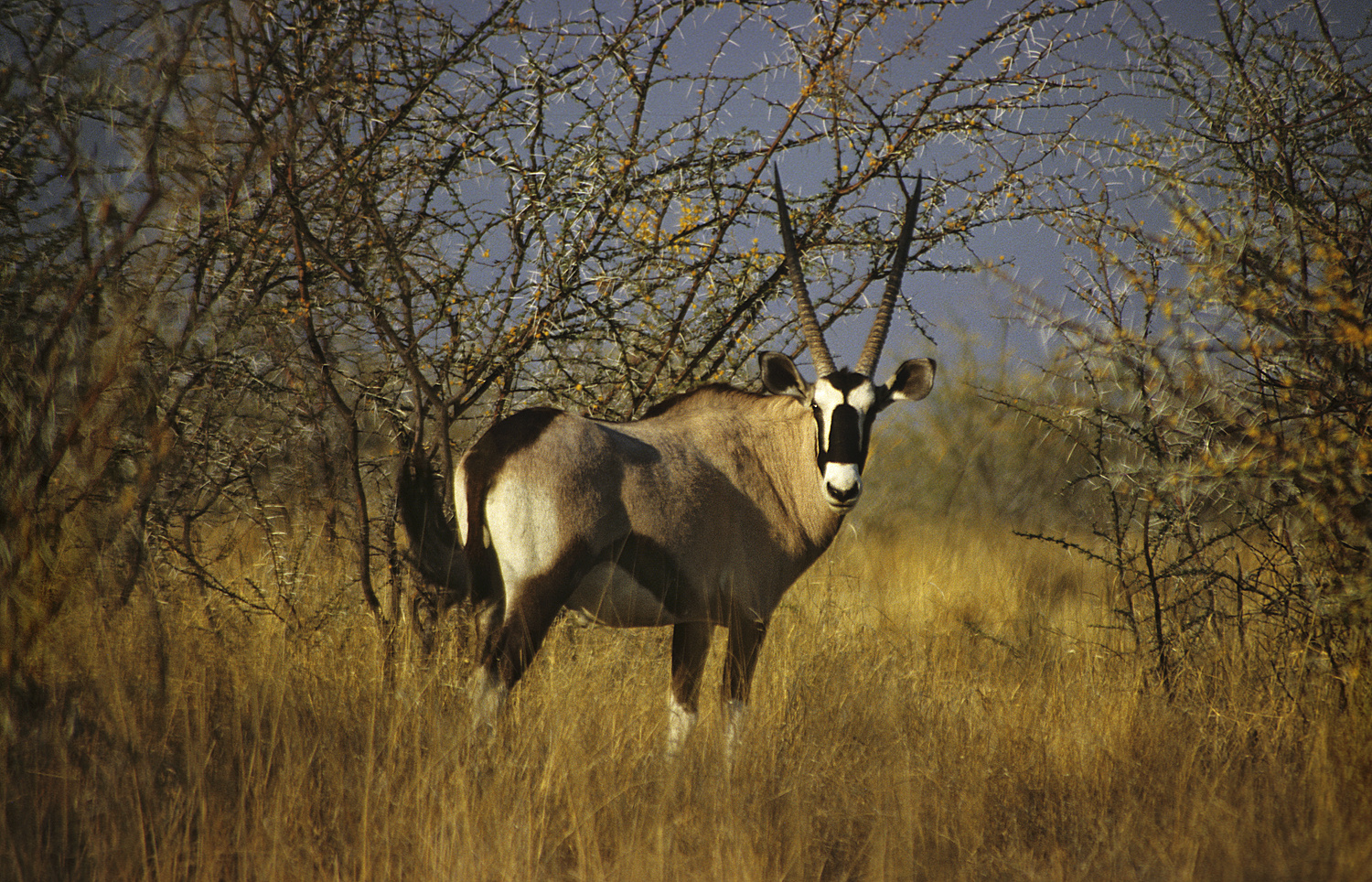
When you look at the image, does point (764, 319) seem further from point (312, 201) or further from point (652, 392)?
point (312, 201)

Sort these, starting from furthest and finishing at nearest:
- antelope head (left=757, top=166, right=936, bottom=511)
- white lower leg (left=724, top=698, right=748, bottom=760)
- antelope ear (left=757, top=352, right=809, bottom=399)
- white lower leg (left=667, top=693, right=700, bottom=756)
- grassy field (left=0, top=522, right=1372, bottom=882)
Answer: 1. antelope ear (left=757, top=352, right=809, bottom=399)
2. antelope head (left=757, top=166, right=936, bottom=511)
3. white lower leg (left=667, top=693, right=700, bottom=756)
4. white lower leg (left=724, top=698, right=748, bottom=760)
5. grassy field (left=0, top=522, right=1372, bottom=882)

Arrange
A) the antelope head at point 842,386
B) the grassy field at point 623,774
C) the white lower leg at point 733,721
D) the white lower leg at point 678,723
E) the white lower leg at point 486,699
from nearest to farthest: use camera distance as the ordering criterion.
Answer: the grassy field at point 623,774 → the white lower leg at point 486,699 → the white lower leg at point 733,721 → the white lower leg at point 678,723 → the antelope head at point 842,386

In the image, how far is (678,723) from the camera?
11.7 ft

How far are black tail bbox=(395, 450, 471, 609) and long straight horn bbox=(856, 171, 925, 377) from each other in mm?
2022

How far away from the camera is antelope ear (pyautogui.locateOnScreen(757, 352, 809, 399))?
4039mm

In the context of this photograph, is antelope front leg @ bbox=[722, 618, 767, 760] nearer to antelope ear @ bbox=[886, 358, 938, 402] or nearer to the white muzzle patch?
the white muzzle patch

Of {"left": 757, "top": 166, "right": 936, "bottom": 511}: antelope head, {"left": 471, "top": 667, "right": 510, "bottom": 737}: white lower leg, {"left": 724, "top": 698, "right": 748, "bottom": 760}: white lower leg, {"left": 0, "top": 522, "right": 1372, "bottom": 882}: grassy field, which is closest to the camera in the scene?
{"left": 0, "top": 522, "right": 1372, "bottom": 882}: grassy field

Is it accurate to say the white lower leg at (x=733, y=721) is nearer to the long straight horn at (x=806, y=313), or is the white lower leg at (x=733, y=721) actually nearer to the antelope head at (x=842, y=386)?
the antelope head at (x=842, y=386)

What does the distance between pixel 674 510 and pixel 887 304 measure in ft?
5.22

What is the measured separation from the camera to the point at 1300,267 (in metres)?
3.53

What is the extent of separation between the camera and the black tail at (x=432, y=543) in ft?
11.9

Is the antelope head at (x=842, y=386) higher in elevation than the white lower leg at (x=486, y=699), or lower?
higher

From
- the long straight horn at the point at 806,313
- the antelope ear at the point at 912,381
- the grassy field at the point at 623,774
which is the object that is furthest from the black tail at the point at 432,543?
the antelope ear at the point at 912,381

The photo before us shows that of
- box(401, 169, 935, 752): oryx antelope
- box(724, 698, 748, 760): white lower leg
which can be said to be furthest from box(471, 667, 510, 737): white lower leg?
box(724, 698, 748, 760): white lower leg
